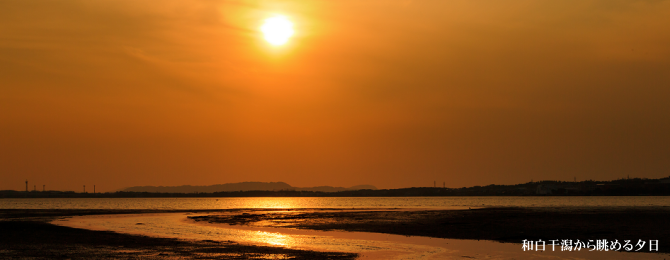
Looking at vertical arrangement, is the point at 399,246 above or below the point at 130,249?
below

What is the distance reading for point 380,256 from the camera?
3384 centimetres

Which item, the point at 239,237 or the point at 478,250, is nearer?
the point at 478,250

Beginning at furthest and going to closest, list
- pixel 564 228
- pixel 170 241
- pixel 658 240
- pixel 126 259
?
pixel 564 228 → pixel 170 241 → pixel 658 240 → pixel 126 259

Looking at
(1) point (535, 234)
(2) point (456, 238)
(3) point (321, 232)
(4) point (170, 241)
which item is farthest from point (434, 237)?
(4) point (170, 241)

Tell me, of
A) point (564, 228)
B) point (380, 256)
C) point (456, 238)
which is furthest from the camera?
point (564, 228)

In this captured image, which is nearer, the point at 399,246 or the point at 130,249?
the point at 130,249

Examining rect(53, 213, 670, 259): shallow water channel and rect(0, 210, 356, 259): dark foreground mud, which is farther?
rect(53, 213, 670, 259): shallow water channel

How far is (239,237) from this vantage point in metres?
46.6

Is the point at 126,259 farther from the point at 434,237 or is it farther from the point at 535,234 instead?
the point at 535,234

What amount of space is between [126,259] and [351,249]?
1429 centimetres

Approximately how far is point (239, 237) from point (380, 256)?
16.7 metres

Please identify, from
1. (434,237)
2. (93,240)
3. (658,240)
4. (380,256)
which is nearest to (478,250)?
(380,256)

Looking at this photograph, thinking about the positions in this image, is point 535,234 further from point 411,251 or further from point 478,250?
point 411,251

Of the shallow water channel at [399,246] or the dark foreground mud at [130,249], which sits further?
the shallow water channel at [399,246]
